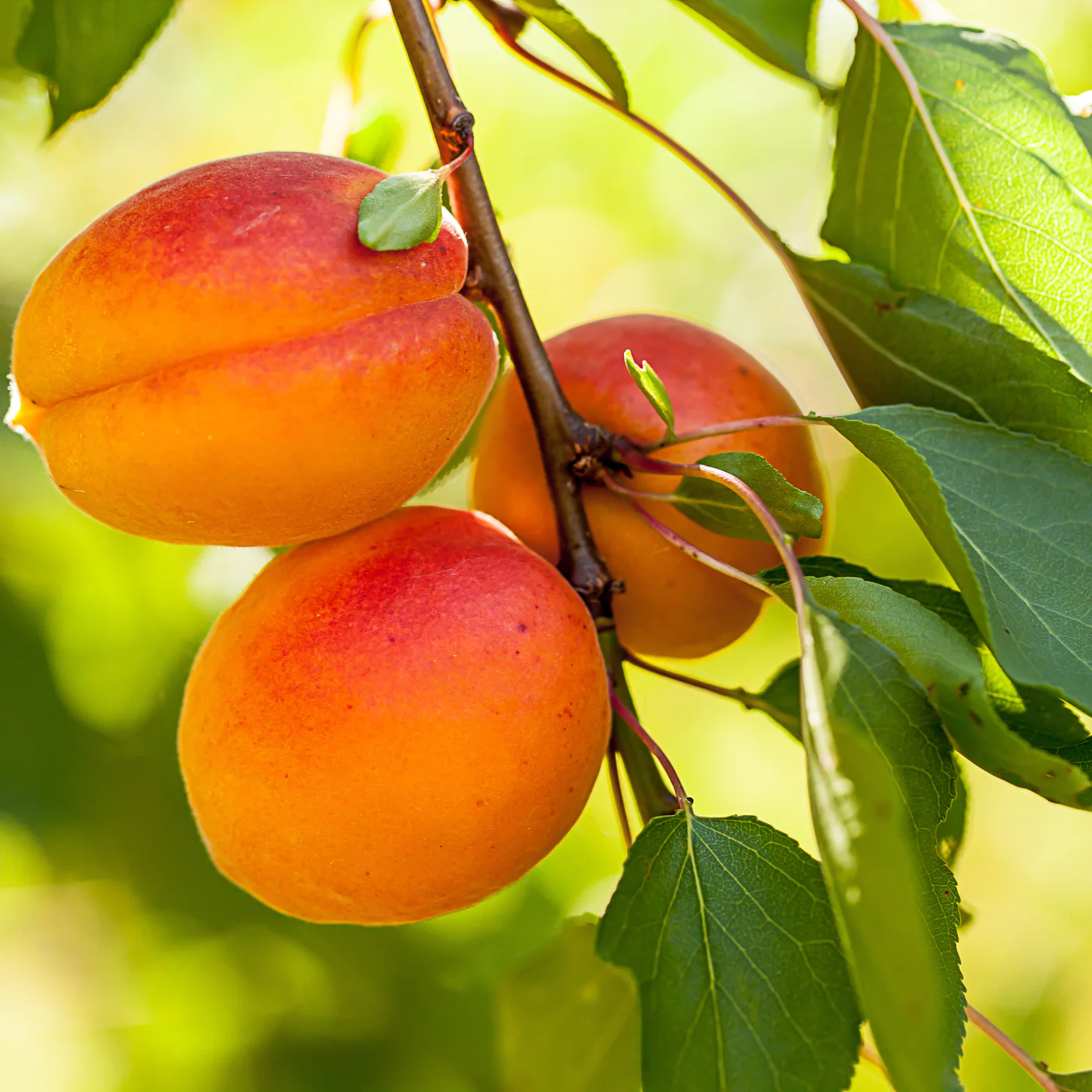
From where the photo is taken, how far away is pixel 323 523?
0.66 metres

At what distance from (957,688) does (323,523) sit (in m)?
0.37

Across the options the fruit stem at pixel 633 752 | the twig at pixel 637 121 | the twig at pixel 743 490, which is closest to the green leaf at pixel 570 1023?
the fruit stem at pixel 633 752

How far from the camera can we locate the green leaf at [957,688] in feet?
1.75

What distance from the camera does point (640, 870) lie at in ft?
2.16

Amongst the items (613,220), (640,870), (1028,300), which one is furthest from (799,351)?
(640,870)

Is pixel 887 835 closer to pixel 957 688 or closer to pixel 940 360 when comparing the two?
pixel 957 688

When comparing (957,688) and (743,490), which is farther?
(743,490)

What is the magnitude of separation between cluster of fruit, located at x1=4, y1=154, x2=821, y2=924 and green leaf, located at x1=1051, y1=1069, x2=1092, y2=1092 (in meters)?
0.41

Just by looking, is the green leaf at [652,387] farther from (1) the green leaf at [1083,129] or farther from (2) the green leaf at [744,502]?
(1) the green leaf at [1083,129]

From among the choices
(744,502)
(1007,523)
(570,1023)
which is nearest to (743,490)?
(744,502)

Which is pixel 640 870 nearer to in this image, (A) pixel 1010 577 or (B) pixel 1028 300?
(A) pixel 1010 577

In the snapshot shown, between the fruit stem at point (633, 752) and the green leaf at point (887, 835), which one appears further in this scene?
the fruit stem at point (633, 752)

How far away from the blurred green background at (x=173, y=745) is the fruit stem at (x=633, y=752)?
1.31 feet

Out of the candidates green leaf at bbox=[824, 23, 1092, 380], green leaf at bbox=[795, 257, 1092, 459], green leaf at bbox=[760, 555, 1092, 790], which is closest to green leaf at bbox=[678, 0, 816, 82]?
green leaf at bbox=[824, 23, 1092, 380]
